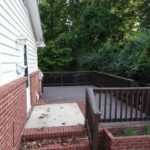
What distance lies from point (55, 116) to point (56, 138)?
4.22 ft

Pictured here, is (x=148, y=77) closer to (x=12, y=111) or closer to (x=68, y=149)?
(x=68, y=149)

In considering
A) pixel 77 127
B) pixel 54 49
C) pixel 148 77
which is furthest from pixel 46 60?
pixel 77 127

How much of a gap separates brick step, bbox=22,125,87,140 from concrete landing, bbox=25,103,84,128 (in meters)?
0.31

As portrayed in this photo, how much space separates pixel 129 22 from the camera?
16.5 meters

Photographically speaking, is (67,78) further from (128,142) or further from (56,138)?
(128,142)

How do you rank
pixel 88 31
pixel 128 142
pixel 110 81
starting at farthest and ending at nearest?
pixel 88 31 → pixel 110 81 → pixel 128 142

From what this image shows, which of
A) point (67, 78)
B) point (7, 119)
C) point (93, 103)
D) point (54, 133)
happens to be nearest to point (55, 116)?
point (54, 133)

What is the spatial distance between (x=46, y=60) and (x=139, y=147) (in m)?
12.3

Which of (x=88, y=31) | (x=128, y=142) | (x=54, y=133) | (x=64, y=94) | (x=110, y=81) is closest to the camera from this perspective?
(x=128, y=142)

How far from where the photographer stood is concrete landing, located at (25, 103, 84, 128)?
5.39 metres

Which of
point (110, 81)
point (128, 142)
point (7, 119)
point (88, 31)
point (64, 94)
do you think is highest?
point (88, 31)

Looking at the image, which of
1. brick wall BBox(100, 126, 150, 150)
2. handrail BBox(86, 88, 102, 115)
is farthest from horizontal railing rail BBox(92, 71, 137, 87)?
brick wall BBox(100, 126, 150, 150)

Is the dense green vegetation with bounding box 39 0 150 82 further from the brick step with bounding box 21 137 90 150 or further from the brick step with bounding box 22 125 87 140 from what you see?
the brick step with bounding box 21 137 90 150

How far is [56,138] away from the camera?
4.78 metres
